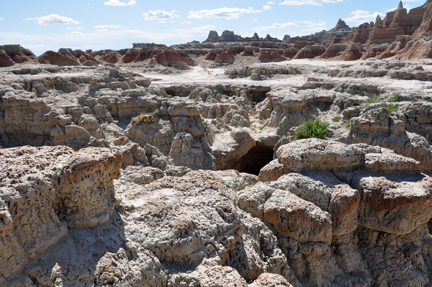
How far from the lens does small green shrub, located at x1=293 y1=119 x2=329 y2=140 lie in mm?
11469

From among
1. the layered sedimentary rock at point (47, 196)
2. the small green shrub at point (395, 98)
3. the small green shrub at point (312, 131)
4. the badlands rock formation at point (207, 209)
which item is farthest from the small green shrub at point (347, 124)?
the layered sedimentary rock at point (47, 196)

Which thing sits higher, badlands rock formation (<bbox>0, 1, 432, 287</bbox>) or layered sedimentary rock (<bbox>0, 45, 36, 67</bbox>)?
layered sedimentary rock (<bbox>0, 45, 36, 67</bbox>)

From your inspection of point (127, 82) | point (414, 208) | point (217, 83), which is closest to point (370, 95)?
point (217, 83)

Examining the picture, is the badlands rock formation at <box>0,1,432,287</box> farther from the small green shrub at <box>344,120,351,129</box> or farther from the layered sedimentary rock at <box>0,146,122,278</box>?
the small green shrub at <box>344,120,351,129</box>

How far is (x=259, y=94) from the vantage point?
1833 cm

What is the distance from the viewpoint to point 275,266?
4.46 m

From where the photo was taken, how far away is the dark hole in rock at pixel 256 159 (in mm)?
13906

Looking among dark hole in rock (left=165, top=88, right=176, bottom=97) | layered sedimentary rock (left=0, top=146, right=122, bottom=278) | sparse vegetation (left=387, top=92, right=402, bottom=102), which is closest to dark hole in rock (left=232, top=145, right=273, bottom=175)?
sparse vegetation (left=387, top=92, right=402, bottom=102)

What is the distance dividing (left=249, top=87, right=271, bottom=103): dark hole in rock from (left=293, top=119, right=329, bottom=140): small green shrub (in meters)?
6.41

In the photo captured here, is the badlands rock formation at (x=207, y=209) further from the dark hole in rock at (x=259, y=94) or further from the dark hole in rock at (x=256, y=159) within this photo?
the dark hole in rock at (x=259, y=94)

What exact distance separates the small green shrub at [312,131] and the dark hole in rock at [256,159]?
2241 mm

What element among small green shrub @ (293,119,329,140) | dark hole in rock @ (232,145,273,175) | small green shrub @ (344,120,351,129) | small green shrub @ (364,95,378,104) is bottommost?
dark hole in rock @ (232,145,273,175)

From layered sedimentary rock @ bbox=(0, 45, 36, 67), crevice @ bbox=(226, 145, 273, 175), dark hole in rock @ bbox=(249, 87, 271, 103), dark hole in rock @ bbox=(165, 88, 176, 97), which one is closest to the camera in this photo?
crevice @ bbox=(226, 145, 273, 175)

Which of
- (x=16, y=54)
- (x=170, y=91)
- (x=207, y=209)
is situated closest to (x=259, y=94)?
(x=170, y=91)
